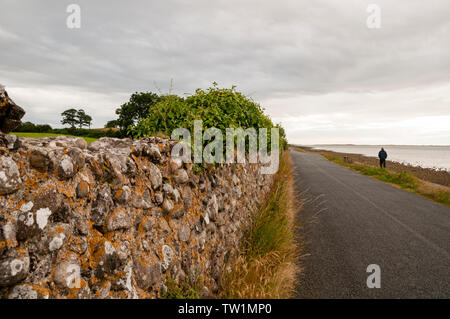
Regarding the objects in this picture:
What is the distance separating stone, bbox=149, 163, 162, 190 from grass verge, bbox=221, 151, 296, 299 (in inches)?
72.3

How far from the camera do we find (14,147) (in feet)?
5.08

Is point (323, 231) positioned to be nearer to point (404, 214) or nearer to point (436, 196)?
point (404, 214)

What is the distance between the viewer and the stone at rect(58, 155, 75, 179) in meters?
1.75

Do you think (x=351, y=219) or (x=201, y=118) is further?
(x=351, y=219)

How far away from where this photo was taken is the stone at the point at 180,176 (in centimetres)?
314

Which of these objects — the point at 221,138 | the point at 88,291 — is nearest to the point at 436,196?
the point at 221,138

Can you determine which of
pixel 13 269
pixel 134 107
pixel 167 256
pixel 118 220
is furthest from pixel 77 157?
pixel 134 107

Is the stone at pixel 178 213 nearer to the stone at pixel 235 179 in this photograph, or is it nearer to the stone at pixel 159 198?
the stone at pixel 159 198

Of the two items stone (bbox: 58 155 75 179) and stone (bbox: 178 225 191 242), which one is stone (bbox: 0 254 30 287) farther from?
stone (bbox: 178 225 191 242)

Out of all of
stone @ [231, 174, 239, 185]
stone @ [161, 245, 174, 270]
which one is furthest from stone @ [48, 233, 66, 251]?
stone @ [231, 174, 239, 185]

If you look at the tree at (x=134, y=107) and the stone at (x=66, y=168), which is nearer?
the stone at (x=66, y=168)

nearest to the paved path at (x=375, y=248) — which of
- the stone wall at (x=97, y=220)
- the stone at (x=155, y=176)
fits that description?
the stone wall at (x=97, y=220)

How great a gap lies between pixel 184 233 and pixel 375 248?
198 inches
